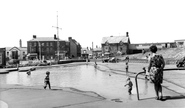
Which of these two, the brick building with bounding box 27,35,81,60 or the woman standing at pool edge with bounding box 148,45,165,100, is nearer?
the woman standing at pool edge with bounding box 148,45,165,100

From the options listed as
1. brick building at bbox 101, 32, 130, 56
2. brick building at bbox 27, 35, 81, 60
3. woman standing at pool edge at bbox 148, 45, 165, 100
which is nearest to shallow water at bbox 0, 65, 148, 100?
woman standing at pool edge at bbox 148, 45, 165, 100

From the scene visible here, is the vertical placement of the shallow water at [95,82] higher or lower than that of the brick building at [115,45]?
lower

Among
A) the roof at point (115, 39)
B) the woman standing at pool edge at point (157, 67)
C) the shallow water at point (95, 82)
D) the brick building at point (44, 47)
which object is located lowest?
the shallow water at point (95, 82)

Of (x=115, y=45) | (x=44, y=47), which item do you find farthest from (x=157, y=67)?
(x=115, y=45)

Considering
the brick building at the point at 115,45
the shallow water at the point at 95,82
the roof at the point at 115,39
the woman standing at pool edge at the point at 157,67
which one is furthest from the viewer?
the roof at the point at 115,39

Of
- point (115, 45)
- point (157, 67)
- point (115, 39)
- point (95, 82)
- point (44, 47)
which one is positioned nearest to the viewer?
point (157, 67)

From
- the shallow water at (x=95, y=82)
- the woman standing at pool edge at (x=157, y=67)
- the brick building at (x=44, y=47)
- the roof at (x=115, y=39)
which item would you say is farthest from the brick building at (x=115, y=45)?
the woman standing at pool edge at (x=157, y=67)

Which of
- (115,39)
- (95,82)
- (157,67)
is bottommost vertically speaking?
(95,82)

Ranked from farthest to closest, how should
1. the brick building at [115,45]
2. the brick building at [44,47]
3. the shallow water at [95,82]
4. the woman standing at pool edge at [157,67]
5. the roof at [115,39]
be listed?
the roof at [115,39] < the brick building at [115,45] < the brick building at [44,47] < the shallow water at [95,82] < the woman standing at pool edge at [157,67]

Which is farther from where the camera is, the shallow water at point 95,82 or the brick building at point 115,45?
the brick building at point 115,45

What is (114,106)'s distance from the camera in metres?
5.21

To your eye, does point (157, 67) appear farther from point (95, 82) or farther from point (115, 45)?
point (115, 45)

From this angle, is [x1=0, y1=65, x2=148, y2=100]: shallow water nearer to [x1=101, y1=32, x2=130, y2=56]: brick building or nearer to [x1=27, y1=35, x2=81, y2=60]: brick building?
[x1=27, y1=35, x2=81, y2=60]: brick building

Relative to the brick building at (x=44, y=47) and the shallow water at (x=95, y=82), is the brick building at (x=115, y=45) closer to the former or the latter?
the brick building at (x=44, y=47)
